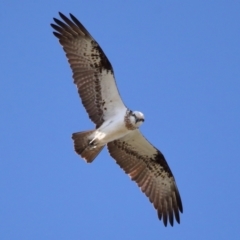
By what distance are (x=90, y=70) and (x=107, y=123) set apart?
1.11 m

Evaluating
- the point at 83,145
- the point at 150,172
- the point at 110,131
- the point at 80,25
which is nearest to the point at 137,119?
the point at 110,131

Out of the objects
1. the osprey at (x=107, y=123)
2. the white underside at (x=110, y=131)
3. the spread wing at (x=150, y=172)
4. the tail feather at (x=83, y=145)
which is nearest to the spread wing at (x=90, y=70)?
the osprey at (x=107, y=123)

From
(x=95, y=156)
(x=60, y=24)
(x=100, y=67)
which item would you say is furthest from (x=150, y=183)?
(x=60, y=24)

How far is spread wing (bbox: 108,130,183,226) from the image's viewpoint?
14.1m

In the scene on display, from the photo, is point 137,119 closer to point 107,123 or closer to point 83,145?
point 107,123

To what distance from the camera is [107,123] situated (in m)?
13.4

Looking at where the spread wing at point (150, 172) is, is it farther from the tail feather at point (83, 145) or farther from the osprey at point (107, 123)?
the tail feather at point (83, 145)

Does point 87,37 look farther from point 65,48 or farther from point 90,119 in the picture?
point 90,119

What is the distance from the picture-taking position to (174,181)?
14477mm

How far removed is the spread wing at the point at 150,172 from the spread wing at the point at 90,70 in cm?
86

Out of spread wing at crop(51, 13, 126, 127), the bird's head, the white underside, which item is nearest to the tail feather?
the white underside

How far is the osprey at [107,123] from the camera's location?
13.2 metres

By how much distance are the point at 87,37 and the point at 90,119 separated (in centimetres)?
165

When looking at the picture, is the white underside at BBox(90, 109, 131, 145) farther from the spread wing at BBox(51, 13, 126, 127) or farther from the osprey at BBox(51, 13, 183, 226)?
the spread wing at BBox(51, 13, 126, 127)
